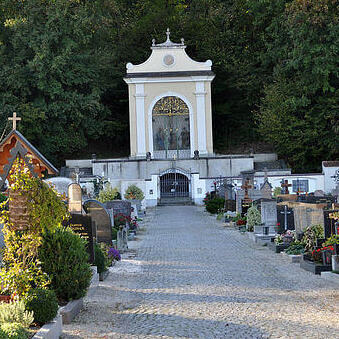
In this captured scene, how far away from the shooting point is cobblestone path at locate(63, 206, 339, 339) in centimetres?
711

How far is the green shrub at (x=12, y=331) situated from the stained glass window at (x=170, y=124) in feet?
119

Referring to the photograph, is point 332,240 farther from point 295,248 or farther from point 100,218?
point 100,218

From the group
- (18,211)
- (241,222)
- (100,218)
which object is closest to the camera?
(18,211)

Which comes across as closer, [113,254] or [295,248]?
[113,254]

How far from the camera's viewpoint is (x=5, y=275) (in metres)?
6.74

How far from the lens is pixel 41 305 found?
6.56 meters

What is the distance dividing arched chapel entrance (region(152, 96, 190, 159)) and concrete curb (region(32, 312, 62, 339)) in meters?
35.0

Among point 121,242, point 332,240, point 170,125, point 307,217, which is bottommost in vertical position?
point 121,242

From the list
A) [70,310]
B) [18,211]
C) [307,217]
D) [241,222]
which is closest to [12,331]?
[18,211]

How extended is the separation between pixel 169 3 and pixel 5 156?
38.9 meters

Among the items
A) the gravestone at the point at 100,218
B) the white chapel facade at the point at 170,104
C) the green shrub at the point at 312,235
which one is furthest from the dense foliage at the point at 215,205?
the green shrub at the point at 312,235

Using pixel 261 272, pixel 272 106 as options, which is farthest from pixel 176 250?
pixel 272 106

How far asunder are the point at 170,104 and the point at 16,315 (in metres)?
36.3

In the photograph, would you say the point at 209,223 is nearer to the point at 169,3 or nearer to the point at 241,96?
the point at 241,96
